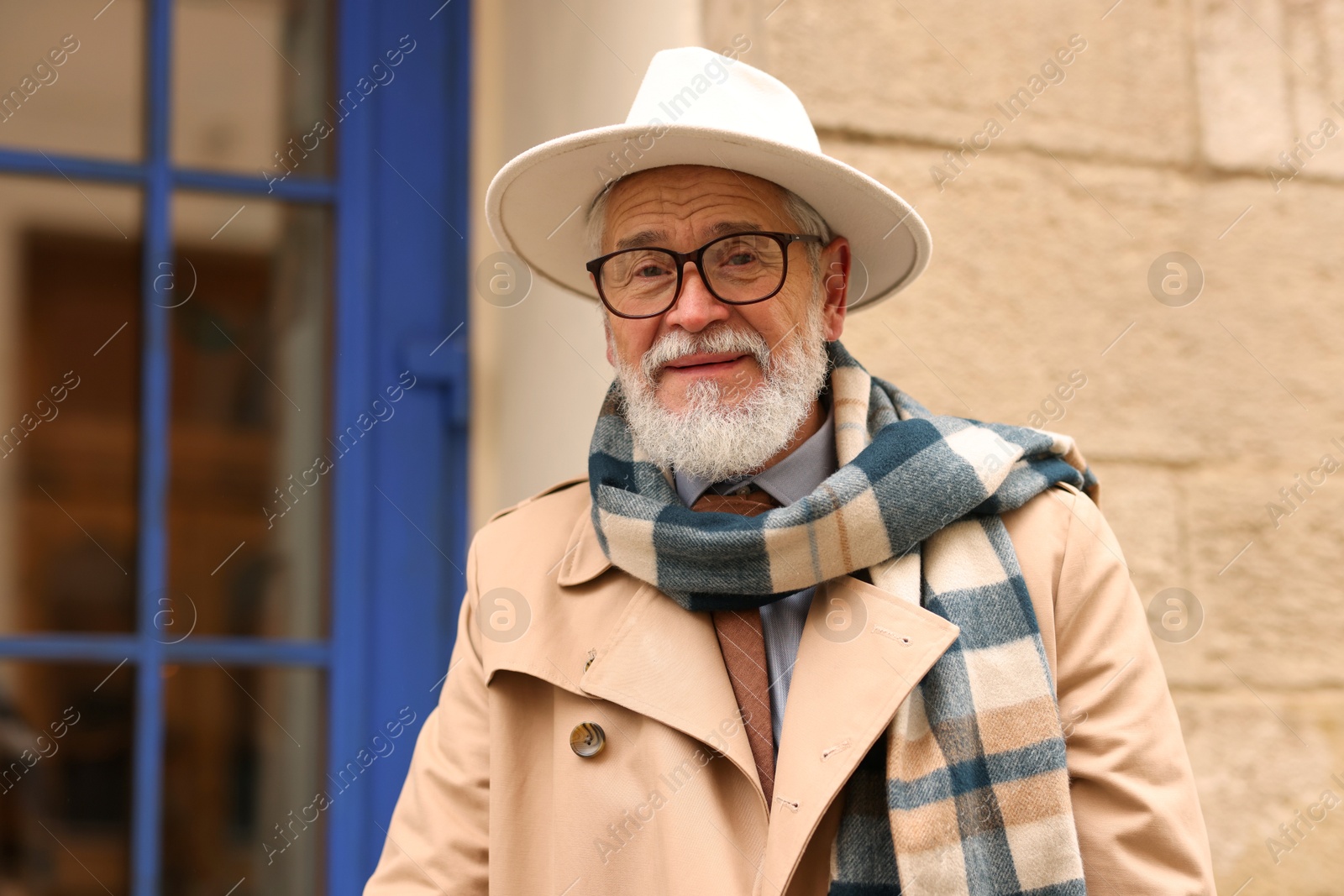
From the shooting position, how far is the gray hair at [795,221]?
2.24 meters

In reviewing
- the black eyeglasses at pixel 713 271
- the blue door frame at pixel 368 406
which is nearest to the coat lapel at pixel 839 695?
the black eyeglasses at pixel 713 271

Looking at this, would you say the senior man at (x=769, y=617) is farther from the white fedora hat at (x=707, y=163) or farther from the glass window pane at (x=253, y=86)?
the glass window pane at (x=253, y=86)

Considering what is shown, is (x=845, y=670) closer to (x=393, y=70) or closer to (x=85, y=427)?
(x=85, y=427)

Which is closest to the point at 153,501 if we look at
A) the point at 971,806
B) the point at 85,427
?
the point at 85,427

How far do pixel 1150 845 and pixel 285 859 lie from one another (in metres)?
1.97

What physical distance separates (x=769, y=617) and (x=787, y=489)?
0.25 metres

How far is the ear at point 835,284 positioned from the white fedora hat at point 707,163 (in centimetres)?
4

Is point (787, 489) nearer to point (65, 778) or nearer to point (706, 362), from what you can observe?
point (706, 362)

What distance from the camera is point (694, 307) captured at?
2.09 m

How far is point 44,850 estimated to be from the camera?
2729 mm

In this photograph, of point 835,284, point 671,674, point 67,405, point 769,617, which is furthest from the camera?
point 67,405

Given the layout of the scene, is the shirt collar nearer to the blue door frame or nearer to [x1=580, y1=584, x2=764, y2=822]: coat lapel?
[x1=580, y1=584, x2=764, y2=822]: coat lapel

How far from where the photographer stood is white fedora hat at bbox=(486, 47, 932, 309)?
2.10 metres

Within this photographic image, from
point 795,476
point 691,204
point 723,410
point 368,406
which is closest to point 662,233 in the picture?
point 691,204
